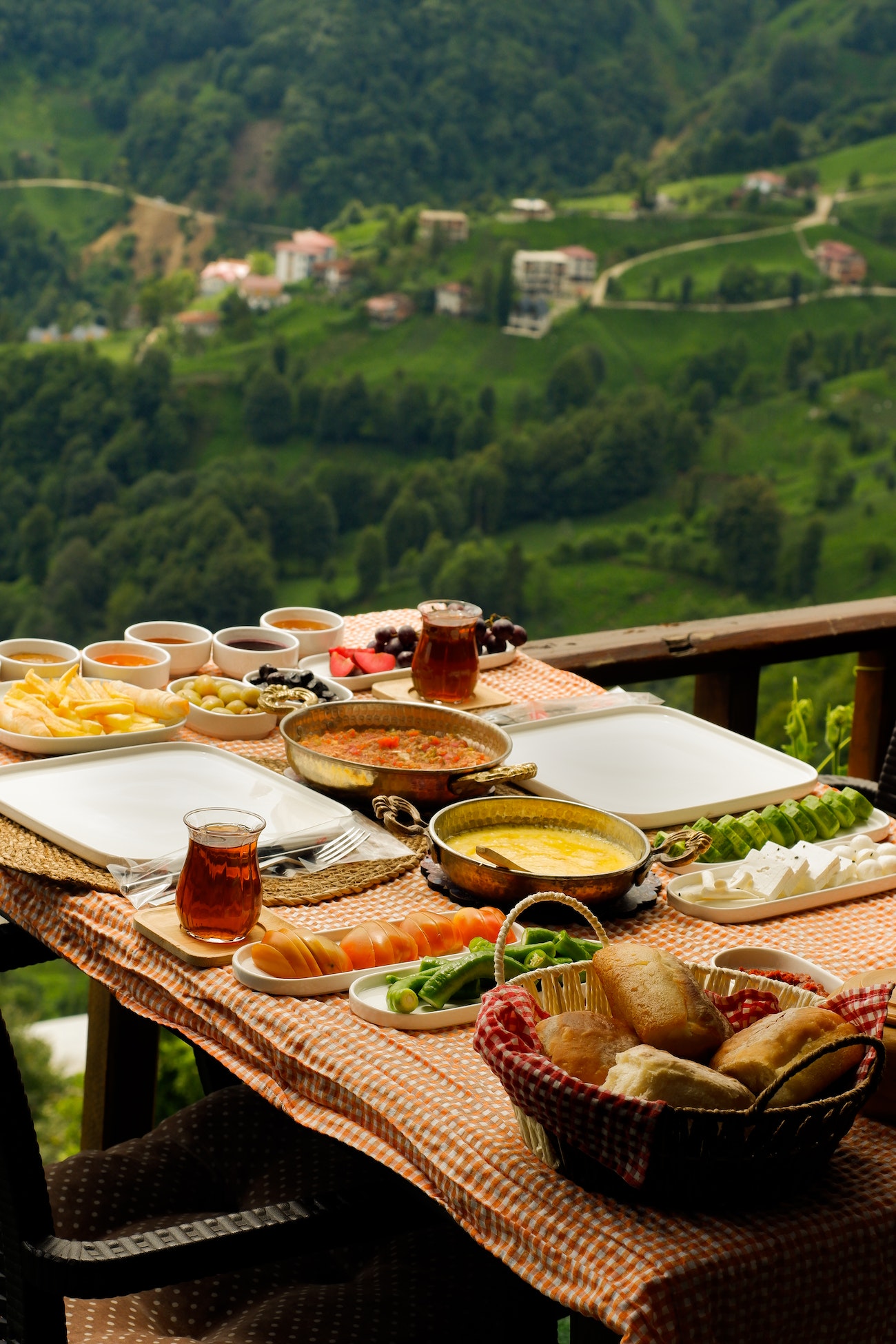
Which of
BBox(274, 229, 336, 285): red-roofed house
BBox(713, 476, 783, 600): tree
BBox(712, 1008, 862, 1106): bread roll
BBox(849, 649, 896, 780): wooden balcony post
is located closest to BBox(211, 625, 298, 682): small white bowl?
BBox(712, 1008, 862, 1106): bread roll

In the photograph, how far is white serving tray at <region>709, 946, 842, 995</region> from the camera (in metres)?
1.26

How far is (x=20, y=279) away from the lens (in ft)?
95.1

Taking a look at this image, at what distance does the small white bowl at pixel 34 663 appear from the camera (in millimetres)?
2070

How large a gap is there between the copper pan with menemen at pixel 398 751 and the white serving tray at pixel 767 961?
0.45 meters

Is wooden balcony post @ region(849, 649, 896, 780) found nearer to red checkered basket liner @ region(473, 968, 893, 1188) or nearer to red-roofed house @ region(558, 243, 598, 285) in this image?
red checkered basket liner @ region(473, 968, 893, 1188)

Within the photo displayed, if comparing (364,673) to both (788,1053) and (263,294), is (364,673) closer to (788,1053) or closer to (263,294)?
(788,1053)

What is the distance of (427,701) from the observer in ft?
6.77

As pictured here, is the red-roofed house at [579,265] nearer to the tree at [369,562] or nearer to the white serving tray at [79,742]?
the tree at [369,562]

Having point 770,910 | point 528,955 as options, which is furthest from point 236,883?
point 770,910

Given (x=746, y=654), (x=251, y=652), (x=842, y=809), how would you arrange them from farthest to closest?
1. (x=746, y=654)
2. (x=251, y=652)
3. (x=842, y=809)

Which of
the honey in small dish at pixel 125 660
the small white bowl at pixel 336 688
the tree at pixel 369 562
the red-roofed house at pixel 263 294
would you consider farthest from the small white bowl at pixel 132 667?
the red-roofed house at pixel 263 294

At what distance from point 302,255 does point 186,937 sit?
2942 centimetres

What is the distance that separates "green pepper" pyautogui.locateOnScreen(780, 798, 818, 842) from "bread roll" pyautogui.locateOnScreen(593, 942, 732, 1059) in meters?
0.63

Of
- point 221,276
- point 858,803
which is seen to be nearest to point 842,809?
point 858,803
